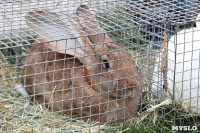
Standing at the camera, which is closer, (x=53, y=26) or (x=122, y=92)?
(x=122, y=92)

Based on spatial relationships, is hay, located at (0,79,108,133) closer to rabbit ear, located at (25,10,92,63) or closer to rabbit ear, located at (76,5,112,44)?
rabbit ear, located at (25,10,92,63)

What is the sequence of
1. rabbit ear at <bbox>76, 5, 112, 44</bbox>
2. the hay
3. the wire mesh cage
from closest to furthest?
the hay, the wire mesh cage, rabbit ear at <bbox>76, 5, 112, 44</bbox>

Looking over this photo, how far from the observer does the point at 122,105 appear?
3.35 meters

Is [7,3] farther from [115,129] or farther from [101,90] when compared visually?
[115,129]

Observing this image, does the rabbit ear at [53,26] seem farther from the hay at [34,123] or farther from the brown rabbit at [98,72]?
the hay at [34,123]

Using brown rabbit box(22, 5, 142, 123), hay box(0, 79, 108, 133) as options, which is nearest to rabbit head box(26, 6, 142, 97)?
brown rabbit box(22, 5, 142, 123)

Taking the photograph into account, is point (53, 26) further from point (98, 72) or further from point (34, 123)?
point (34, 123)

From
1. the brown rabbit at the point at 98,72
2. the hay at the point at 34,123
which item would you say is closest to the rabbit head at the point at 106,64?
the brown rabbit at the point at 98,72

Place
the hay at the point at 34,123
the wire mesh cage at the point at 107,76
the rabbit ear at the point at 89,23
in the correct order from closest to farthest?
the hay at the point at 34,123
the wire mesh cage at the point at 107,76
the rabbit ear at the point at 89,23

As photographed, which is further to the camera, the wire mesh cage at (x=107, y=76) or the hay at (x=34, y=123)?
the wire mesh cage at (x=107, y=76)

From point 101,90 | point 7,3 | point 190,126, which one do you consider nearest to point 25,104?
point 101,90

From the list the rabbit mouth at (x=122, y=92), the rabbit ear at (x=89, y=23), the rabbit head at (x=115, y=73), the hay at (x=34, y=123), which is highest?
the rabbit ear at (x=89, y=23)

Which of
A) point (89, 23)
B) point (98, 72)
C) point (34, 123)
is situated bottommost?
point (34, 123)

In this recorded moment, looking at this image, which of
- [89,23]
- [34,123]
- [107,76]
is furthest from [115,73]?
[34,123]
